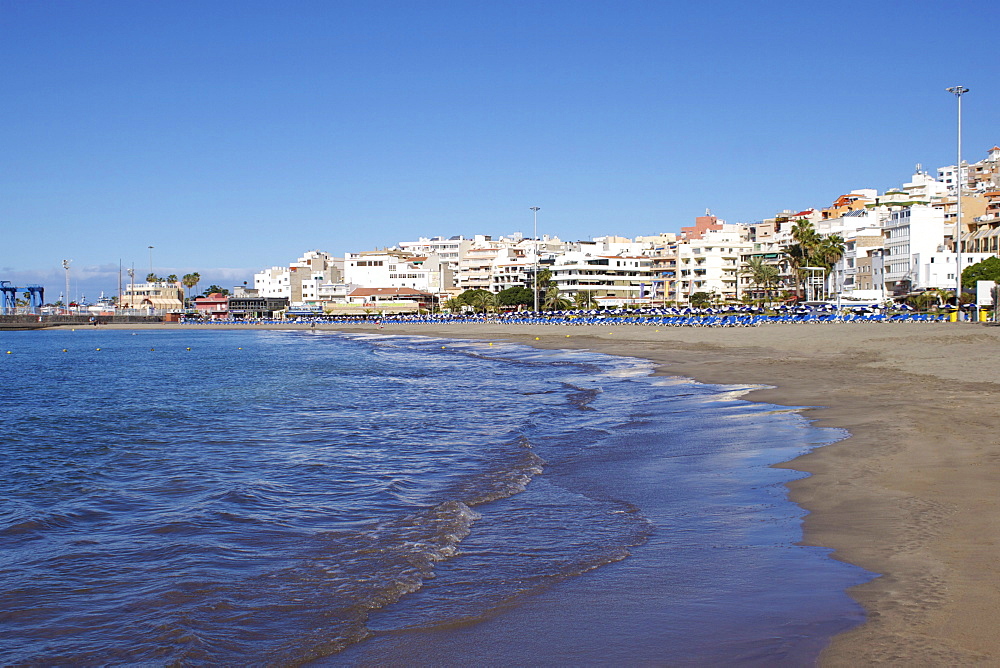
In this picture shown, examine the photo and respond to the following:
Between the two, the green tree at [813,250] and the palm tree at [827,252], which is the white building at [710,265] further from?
the palm tree at [827,252]

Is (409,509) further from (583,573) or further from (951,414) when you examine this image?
(951,414)

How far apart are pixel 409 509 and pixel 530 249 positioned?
135 metres

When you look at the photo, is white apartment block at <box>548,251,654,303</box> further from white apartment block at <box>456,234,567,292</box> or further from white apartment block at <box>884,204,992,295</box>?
white apartment block at <box>884,204,992,295</box>

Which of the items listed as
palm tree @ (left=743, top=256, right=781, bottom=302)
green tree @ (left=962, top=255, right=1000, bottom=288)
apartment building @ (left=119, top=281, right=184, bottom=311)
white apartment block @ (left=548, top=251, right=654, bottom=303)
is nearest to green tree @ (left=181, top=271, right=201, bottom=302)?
apartment building @ (left=119, top=281, right=184, bottom=311)

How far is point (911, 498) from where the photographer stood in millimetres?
7574

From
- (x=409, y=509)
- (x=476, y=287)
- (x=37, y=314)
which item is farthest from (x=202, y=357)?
(x=37, y=314)

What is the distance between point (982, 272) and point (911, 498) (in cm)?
5919

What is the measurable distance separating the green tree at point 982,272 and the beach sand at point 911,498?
4154cm

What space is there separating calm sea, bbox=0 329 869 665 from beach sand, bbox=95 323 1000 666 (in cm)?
27

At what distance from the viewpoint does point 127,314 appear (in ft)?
452

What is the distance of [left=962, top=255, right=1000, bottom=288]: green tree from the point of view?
57562mm

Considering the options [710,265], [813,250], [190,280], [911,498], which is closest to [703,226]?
[710,265]

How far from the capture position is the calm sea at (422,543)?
499 cm

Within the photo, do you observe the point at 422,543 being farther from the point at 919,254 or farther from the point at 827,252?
the point at 827,252
